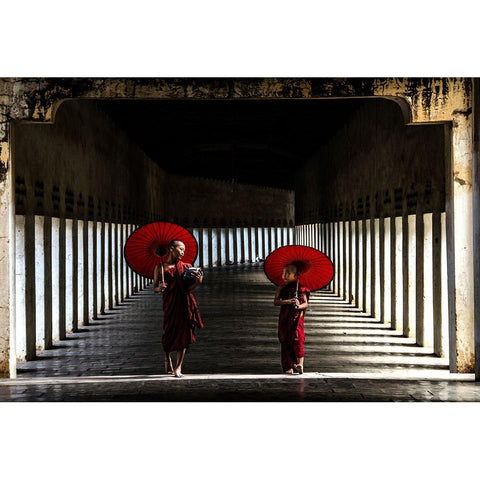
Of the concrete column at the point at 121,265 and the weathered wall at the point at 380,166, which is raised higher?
the weathered wall at the point at 380,166

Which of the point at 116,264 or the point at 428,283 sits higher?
the point at 116,264

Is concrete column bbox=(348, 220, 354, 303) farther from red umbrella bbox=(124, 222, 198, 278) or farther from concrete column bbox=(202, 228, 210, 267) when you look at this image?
concrete column bbox=(202, 228, 210, 267)

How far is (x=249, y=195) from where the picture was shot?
45.7 metres

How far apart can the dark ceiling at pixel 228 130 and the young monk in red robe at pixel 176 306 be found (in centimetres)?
1071

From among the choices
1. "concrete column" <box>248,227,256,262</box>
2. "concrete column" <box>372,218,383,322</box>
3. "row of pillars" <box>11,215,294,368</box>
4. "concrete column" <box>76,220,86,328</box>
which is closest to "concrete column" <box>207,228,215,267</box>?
"concrete column" <box>248,227,256,262</box>

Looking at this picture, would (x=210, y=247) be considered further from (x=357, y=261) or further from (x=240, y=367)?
(x=240, y=367)

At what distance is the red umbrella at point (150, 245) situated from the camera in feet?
35.3

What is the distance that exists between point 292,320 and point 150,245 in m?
2.18

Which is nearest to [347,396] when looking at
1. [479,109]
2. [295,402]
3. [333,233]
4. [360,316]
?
[295,402]

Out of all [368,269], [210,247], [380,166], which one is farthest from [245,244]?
[380,166]

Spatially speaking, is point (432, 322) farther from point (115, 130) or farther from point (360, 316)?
point (115, 130)

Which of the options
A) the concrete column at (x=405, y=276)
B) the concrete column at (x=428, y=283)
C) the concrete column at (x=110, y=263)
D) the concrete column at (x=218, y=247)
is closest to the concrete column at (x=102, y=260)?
the concrete column at (x=110, y=263)

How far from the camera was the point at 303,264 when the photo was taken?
1084 centimetres

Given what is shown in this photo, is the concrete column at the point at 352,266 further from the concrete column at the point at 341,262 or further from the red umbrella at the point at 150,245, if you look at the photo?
the red umbrella at the point at 150,245
